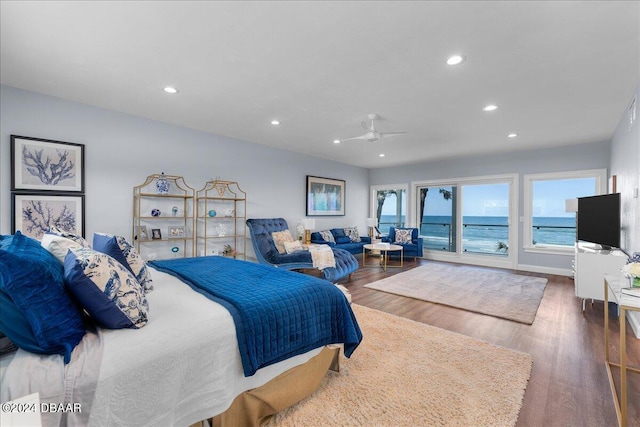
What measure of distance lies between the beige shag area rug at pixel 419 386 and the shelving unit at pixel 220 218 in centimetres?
307

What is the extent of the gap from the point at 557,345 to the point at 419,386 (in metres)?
1.61

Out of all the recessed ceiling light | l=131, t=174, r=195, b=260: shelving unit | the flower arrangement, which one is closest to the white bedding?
the flower arrangement

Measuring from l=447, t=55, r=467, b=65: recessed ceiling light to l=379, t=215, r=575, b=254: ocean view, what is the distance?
15.9ft

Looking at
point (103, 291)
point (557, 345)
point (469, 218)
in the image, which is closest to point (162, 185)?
point (103, 291)

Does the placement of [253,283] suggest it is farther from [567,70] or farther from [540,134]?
[540,134]

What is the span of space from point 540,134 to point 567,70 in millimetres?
2510

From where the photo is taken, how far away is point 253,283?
198 centimetres

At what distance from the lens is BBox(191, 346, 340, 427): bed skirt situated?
58.1 inches

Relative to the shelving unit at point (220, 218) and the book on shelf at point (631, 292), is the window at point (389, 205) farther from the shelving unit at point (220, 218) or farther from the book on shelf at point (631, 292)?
the book on shelf at point (631, 292)

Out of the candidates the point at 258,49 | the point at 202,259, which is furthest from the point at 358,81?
the point at 202,259

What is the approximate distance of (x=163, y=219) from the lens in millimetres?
4215

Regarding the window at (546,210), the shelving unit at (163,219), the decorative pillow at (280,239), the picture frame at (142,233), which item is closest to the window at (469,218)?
the window at (546,210)

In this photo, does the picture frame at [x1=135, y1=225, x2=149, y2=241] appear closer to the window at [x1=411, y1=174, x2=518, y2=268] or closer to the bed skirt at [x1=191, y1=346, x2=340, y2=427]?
the bed skirt at [x1=191, y1=346, x2=340, y2=427]

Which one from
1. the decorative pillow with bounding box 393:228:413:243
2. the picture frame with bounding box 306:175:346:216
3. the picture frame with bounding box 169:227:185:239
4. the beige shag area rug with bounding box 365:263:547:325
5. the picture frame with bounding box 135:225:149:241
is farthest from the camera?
the decorative pillow with bounding box 393:228:413:243
